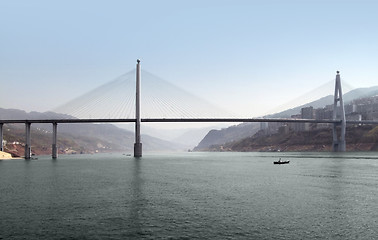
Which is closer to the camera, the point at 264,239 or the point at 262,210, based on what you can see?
the point at 264,239

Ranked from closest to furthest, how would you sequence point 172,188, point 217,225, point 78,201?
point 217,225 → point 78,201 → point 172,188

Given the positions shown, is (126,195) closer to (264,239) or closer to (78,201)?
(78,201)

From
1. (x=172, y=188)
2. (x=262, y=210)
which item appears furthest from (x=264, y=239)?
(x=172, y=188)

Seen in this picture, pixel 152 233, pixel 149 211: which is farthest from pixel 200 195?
pixel 152 233

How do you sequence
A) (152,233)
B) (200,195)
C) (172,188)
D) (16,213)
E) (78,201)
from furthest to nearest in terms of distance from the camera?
(172,188), (200,195), (78,201), (16,213), (152,233)

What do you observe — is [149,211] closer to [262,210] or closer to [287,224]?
[262,210]

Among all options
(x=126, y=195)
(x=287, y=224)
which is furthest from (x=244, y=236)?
(x=126, y=195)

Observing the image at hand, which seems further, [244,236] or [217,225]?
[217,225]

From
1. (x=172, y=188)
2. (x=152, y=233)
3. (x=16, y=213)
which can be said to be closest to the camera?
(x=152, y=233)

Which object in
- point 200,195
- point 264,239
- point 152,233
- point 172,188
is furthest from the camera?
point 172,188
